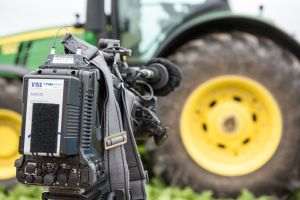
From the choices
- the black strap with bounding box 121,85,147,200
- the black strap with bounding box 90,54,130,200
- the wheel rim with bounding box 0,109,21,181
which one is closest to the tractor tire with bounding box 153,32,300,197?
the wheel rim with bounding box 0,109,21,181

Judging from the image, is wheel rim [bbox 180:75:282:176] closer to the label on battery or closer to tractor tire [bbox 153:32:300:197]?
tractor tire [bbox 153:32:300:197]

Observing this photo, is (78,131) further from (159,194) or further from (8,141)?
(8,141)

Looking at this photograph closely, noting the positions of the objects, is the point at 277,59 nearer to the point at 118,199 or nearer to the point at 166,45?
the point at 166,45

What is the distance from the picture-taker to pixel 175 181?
532 cm

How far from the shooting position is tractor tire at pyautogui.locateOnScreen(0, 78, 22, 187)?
530 cm

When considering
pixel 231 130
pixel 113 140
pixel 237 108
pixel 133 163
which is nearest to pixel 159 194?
pixel 231 130

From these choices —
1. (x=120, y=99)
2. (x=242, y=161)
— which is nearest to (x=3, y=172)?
(x=242, y=161)

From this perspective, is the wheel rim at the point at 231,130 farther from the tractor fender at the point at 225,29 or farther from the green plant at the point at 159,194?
the tractor fender at the point at 225,29

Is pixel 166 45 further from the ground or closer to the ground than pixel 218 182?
further from the ground

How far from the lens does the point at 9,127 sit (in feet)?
17.5

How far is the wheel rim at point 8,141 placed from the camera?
209 inches

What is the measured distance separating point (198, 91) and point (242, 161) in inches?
22.7

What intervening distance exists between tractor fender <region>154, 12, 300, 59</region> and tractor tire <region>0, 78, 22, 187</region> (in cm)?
104

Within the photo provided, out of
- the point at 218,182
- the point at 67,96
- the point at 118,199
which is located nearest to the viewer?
the point at 67,96
